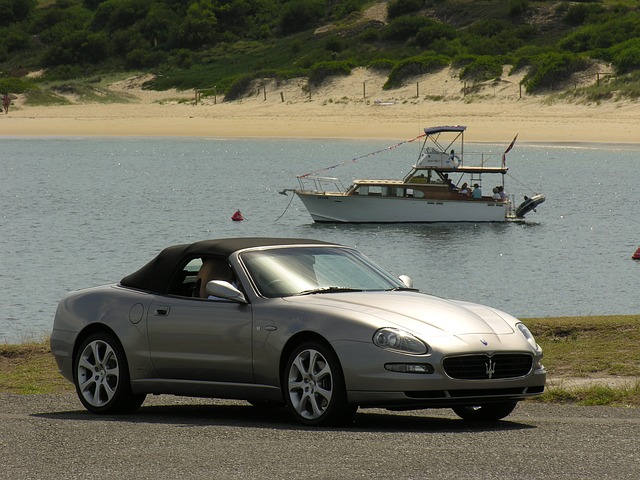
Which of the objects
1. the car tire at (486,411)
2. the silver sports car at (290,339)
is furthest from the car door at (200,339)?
the car tire at (486,411)

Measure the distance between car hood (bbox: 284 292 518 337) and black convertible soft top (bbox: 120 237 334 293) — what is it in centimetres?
91

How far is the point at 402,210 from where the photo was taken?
51.3 metres

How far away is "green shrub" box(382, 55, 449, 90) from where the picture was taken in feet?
300

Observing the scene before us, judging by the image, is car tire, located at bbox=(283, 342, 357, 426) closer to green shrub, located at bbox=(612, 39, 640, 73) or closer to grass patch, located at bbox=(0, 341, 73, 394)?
grass patch, located at bbox=(0, 341, 73, 394)

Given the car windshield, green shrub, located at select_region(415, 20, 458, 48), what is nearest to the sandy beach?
green shrub, located at select_region(415, 20, 458, 48)

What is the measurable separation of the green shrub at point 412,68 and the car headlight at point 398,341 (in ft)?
270

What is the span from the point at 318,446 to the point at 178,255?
2946 mm

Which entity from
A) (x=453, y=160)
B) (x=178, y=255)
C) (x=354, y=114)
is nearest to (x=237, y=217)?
(x=453, y=160)

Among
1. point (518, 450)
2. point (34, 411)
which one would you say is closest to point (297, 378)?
point (518, 450)

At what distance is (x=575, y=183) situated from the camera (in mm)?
69500

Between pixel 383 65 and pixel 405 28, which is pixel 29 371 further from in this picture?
pixel 405 28

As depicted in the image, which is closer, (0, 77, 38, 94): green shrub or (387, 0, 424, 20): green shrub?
(0, 77, 38, 94): green shrub

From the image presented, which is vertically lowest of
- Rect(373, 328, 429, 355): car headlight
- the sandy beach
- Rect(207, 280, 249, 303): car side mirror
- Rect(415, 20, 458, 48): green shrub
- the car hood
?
the sandy beach

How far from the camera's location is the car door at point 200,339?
1052cm
